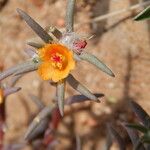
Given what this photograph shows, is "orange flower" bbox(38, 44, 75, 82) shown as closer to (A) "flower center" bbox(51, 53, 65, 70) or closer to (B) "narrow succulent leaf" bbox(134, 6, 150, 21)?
(A) "flower center" bbox(51, 53, 65, 70)

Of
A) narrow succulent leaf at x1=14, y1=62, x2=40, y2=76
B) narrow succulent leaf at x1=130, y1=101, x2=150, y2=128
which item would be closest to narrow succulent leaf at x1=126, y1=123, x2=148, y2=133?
narrow succulent leaf at x1=130, y1=101, x2=150, y2=128

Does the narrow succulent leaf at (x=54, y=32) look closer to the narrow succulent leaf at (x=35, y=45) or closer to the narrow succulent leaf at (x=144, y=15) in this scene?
the narrow succulent leaf at (x=35, y=45)

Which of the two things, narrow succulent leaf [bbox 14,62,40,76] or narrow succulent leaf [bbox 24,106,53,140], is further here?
narrow succulent leaf [bbox 24,106,53,140]

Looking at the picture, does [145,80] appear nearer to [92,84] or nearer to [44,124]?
[92,84]

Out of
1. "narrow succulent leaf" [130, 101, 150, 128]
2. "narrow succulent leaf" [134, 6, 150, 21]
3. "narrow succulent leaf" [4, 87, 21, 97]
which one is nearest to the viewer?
"narrow succulent leaf" [134, 6, 150, 21]

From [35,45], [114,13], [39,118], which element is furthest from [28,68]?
[114,13]

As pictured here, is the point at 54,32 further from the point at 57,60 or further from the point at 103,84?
the point at 103,84

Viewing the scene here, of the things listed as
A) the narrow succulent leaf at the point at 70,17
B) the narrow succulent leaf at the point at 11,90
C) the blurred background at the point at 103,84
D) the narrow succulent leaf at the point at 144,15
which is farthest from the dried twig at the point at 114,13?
the narrow succulent leaf at the point at 11,90
